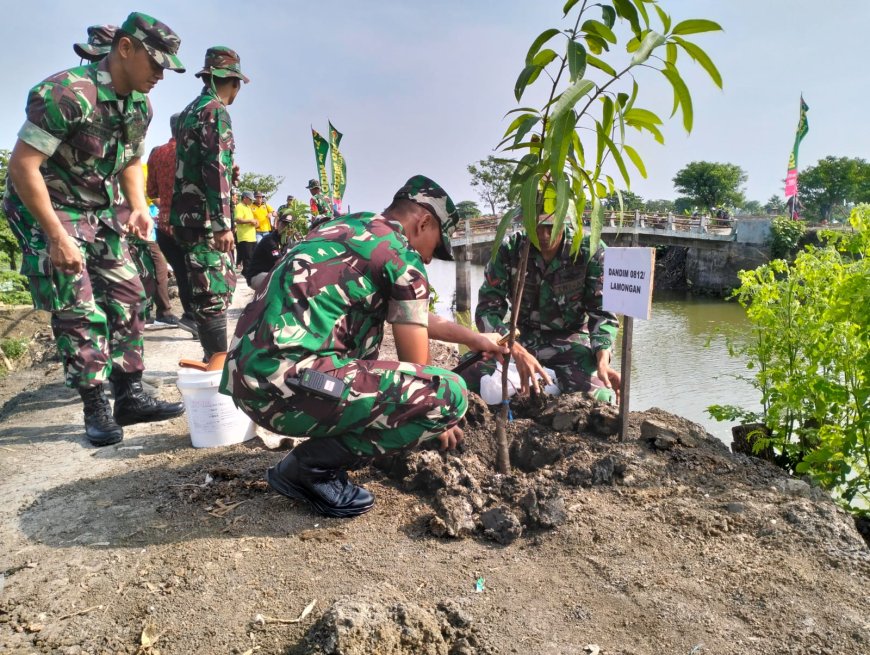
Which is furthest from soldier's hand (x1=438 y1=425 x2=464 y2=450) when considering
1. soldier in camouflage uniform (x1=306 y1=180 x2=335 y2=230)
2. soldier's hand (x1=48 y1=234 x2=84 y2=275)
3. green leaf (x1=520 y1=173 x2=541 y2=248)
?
soldier in camouflage uniform (x1=306 y1=180 x2=335 y2=230)

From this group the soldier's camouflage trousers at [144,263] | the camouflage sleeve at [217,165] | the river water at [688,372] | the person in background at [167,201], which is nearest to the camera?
the camouflage sleeve at [217,165]

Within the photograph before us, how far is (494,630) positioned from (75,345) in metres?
2.26

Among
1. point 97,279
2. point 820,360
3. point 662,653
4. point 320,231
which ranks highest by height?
point 320,231

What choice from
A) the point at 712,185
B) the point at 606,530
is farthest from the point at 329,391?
the point at 712,185

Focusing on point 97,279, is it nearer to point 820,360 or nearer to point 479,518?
point 479,518

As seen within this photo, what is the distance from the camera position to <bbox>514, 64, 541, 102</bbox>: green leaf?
166 centimetres

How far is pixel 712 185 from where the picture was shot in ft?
168

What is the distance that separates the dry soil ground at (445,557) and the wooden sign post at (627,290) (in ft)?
1.01

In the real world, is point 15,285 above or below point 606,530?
above

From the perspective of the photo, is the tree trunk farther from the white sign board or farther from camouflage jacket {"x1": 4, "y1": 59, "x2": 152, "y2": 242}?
camouflage jacket {"x1": 4, "y1": 59, "x2": 152, "y2": 242}

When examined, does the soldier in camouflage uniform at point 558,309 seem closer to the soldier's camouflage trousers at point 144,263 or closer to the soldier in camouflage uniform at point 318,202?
the soldier's camouflage trousers at point 144,263

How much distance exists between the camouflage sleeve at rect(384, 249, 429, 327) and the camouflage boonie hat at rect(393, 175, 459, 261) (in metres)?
0.25

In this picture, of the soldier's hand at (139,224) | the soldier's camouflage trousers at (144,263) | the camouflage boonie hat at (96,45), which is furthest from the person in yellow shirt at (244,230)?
the soldier's hand at (139,224)

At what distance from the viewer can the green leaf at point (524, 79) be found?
1656mm
